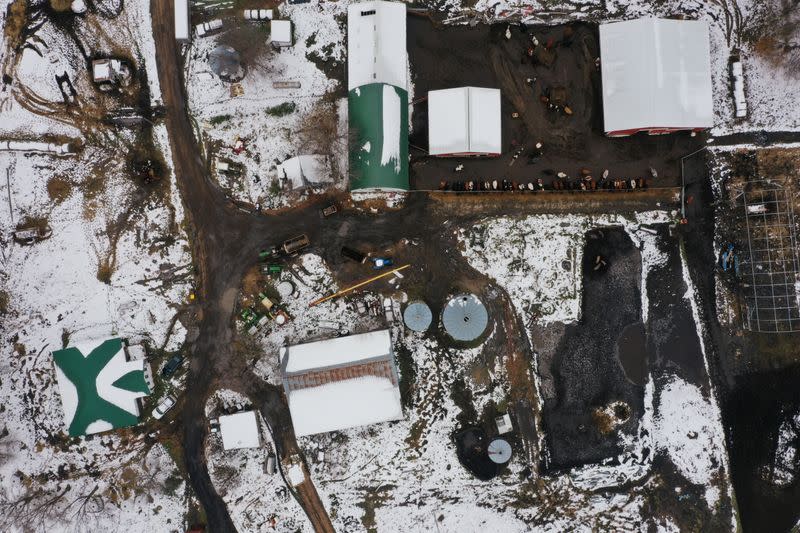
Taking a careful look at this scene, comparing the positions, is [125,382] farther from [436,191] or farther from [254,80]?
[436,191]

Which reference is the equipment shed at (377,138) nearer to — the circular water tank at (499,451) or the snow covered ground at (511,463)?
the snow covered ground at (511,463)

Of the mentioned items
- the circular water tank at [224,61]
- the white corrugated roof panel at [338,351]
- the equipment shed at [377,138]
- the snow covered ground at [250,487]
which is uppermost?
the circular water tank at [224,61]

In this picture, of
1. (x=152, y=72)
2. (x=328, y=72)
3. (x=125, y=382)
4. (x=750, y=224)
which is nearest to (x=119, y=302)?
(x=125, y=382)

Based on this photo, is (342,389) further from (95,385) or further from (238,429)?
(95,385)

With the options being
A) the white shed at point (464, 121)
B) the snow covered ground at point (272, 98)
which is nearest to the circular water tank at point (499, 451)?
the white shed at point (464, 121)

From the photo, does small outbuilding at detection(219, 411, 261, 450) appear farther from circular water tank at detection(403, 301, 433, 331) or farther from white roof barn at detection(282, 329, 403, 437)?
circular water tank at detection(403, 301, 433, 331)

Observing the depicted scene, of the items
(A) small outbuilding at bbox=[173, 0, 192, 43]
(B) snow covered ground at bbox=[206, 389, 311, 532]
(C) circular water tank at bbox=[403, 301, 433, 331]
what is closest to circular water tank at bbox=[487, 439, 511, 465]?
(C) circular water tank at bbox=[403, 301, 433, 331]
